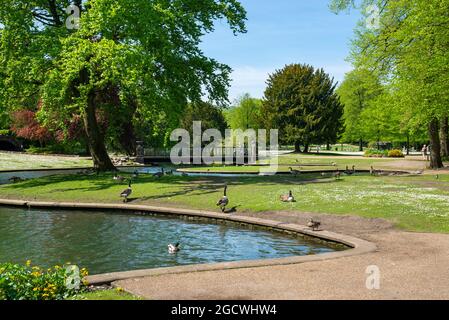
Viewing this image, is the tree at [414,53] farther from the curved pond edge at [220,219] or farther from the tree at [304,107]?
the tree at [304,107]

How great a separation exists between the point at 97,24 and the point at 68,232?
14.8m

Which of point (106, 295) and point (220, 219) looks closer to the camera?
point (106, 295)

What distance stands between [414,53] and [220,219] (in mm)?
19802

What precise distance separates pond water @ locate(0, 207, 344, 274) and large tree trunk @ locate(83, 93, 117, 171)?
563 inches

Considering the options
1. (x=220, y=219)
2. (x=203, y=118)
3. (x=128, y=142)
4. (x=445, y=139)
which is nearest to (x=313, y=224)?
(x=220, y=219)

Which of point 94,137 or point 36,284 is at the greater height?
point 94,137

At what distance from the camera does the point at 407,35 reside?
105 ft

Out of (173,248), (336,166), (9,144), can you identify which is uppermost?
(9,144)

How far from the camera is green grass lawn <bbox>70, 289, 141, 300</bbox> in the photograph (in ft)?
33.1

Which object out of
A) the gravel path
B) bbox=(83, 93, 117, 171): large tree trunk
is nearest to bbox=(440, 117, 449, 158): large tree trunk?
bbox=(83, 93, 117, 171): large tree trunk

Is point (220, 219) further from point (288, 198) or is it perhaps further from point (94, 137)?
point (94, 137)

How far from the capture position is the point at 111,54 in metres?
28.8

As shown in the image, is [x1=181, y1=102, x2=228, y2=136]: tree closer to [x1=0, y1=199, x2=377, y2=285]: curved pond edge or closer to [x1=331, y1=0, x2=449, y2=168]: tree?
[x1=331, y1=0, x2=449, y2=168]: tree

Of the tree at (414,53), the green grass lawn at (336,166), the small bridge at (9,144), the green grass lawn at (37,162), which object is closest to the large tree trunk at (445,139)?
the green grass lawn at (336,166)
